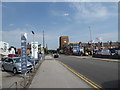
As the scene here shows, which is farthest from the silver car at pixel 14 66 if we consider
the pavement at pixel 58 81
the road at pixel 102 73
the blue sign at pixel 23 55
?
the road at pixel 102 73

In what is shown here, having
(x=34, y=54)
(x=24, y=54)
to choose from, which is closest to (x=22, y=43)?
(x=24, y=54)

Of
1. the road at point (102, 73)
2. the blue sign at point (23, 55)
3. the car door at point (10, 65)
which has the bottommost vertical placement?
the road at point (102, 73)

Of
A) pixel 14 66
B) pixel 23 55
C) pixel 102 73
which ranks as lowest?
pixel 102 73

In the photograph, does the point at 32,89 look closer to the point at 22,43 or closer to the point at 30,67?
the point at 22,43

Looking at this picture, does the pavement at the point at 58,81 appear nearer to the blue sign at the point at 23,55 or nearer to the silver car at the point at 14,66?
the blue sign at the point at 23,55

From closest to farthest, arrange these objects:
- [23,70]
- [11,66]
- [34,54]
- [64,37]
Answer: [23,70] < [11,66] < [34,54] < [64,37]

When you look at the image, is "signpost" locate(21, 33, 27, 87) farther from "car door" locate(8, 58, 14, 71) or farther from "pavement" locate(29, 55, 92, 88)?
"car door" locate(8, 58, 14, 71)

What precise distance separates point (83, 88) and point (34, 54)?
2191 cm

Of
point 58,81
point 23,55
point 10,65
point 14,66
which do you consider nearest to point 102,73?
point 58,81

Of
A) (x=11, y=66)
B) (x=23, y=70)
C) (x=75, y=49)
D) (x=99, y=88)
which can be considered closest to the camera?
(x=99, y=88)

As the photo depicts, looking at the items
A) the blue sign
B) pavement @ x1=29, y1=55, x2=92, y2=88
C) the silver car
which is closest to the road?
pavement @ x1=29, y1=55, x2=92, y2=88

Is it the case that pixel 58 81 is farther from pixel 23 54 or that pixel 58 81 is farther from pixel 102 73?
pixel 102 73

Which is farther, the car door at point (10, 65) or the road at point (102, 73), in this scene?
the car door at point (10, 65)

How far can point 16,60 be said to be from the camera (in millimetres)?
16172
